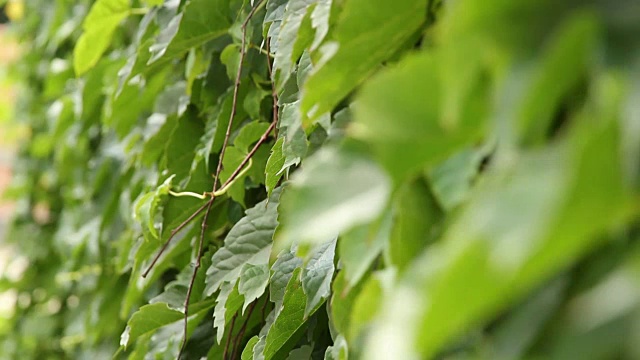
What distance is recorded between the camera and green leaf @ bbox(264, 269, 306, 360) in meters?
0.60

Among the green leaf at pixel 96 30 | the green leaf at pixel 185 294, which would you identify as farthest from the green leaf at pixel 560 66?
the green leaf at pixel 96 30

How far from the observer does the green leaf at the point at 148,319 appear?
32.2 inches

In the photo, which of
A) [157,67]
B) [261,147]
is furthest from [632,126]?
[157,67]

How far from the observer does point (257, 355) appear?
630 mm

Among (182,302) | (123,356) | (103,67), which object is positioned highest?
(103,67)

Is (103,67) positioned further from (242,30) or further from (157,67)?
(242,30)

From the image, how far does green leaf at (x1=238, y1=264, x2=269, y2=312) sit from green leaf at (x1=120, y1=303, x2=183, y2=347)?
19cm

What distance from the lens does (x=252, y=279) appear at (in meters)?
0.66

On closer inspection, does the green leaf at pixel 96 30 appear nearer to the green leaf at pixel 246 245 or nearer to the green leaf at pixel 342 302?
the green leaf at pixel 246 245

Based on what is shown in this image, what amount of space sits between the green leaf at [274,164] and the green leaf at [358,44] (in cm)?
22

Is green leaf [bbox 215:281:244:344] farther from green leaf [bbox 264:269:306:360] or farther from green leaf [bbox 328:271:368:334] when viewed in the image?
green leaf [bbox 328:271:368:334]

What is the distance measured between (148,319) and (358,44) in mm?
548

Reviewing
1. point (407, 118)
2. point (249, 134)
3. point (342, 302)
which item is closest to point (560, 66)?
point (407, 118)

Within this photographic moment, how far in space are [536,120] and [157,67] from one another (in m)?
0.76
